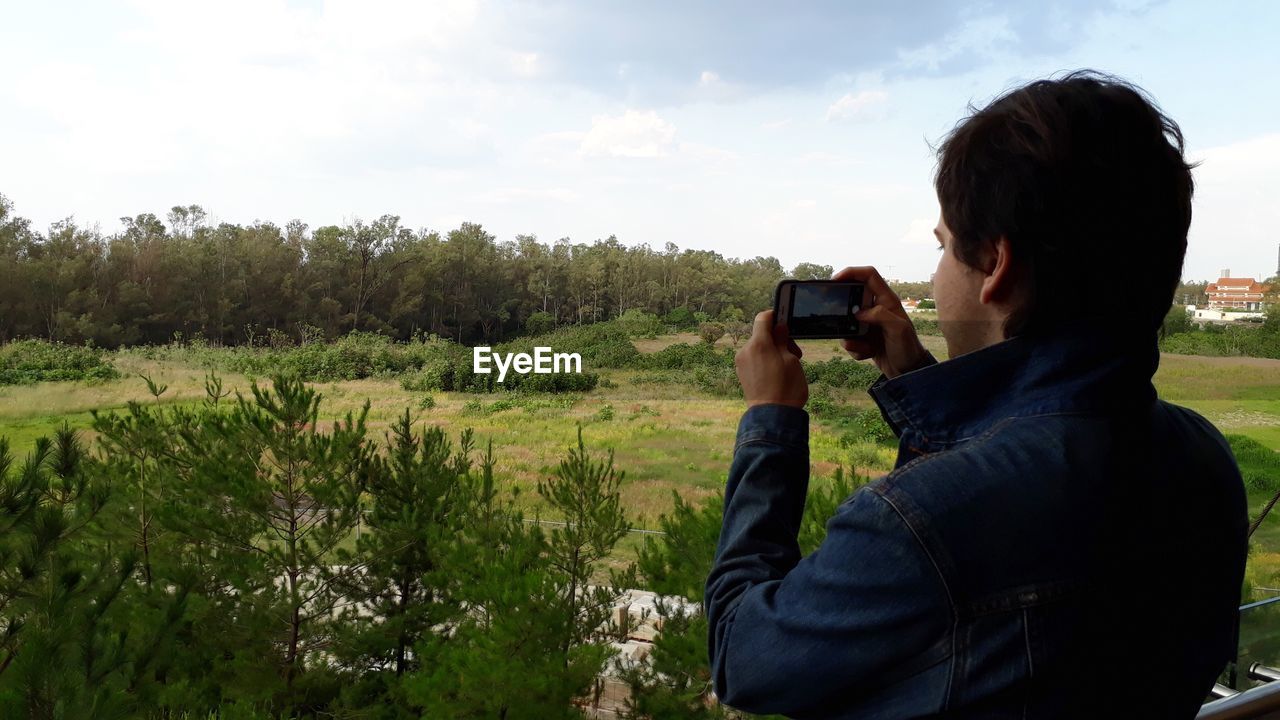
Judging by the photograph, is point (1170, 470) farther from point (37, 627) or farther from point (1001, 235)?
point (37, 627)

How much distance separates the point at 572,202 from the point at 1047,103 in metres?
4.26

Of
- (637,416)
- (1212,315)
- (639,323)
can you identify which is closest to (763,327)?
(639,323)

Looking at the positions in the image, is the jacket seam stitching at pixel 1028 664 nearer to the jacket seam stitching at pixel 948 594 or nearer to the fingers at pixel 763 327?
the jacket seam stitching at pixel 948 594

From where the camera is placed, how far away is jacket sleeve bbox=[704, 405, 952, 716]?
36cm

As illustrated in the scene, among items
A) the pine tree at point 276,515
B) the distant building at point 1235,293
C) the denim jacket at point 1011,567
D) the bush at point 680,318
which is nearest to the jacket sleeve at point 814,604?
the denim jacket at point 1011,567

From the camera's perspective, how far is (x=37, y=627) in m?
1.04

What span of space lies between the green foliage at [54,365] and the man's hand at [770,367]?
131 inches

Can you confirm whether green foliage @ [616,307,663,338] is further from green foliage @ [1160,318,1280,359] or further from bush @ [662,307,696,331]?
green foliage @ [1160,318,1280,359]

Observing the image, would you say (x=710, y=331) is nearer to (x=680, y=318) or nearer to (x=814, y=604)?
(x=680, y=318)

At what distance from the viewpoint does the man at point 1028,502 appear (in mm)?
360

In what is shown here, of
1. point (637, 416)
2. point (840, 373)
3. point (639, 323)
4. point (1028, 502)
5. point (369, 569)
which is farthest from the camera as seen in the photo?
point (637, 416)

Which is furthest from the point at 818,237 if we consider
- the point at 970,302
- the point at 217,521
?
the point at 970,302

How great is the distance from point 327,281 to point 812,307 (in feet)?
11.7

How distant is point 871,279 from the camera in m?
0.60
